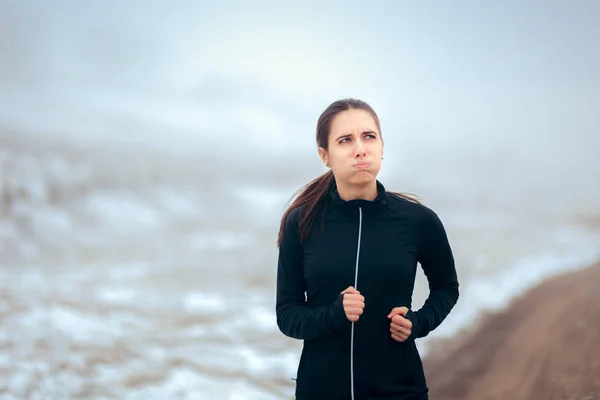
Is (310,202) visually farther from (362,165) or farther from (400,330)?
(400,330)

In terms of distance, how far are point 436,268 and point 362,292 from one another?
189 millimetres

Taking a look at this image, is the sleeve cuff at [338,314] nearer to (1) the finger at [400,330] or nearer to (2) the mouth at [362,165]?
(1) the finger at [400,330]

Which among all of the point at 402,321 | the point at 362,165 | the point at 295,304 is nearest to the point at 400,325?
the point at 402,321

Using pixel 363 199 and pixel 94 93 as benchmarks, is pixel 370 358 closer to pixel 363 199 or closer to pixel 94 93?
pixel 363 199

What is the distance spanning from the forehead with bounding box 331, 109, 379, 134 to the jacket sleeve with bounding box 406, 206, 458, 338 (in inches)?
8.3

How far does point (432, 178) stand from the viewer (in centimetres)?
229

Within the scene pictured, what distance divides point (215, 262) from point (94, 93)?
0.78 meters

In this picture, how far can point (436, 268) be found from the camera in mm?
1357

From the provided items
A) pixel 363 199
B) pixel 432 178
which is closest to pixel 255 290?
pixel 432 178

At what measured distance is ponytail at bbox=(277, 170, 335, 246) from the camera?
1343 millimetres

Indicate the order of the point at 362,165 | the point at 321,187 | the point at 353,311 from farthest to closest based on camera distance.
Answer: the point at 321,187, the point at 362,165, the point at 353,311

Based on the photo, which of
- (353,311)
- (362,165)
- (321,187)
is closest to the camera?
(353,311)

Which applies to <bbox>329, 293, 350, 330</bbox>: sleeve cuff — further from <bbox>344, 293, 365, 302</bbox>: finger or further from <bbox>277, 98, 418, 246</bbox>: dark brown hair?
<bbox>277, 98, 418, 246</bbox>: dark brown hair

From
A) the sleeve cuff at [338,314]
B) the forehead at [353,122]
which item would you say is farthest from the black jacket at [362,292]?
the forehead at [353,122]
